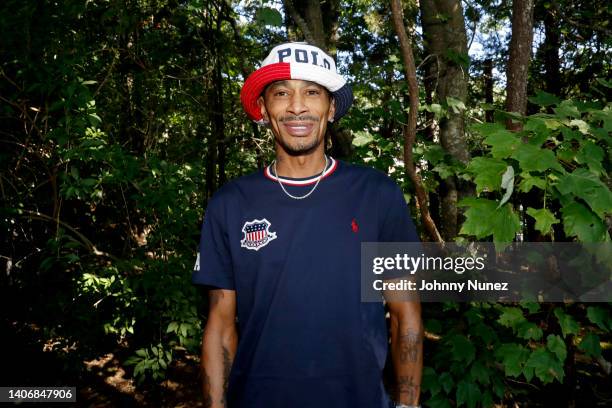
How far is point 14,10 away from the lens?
3750 millimetres

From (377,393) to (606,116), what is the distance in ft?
6.51

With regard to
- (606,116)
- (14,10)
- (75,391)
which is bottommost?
(75,391)

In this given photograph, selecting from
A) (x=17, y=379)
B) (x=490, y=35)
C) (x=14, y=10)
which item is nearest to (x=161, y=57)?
(x=14, y=10)

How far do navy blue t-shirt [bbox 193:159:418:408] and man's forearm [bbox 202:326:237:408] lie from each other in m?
0.06

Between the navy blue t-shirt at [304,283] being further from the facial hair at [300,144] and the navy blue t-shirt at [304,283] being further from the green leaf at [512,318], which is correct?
the green leaf at [512,318]

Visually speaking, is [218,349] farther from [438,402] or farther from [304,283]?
[438,402]

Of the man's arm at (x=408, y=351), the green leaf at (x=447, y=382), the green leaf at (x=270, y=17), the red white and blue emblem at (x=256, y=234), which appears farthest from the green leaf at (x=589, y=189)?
the green leaf at (x=270, y=17)

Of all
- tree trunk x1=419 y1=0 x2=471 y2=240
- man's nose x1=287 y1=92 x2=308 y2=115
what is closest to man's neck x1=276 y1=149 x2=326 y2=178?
man's nose x1=287 y1=92 x2=308 y2=115

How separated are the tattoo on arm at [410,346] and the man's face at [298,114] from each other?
1062 mm

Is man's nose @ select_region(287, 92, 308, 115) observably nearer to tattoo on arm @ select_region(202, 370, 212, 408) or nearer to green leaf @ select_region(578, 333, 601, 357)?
tattoo on arm @ select_region(202, 370, 212, 408)

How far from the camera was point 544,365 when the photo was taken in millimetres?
2861

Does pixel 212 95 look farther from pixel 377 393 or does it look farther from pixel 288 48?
pixel 377 393

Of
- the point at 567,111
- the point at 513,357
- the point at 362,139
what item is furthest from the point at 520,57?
the point at 513,357

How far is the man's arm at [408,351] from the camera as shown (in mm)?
2145
